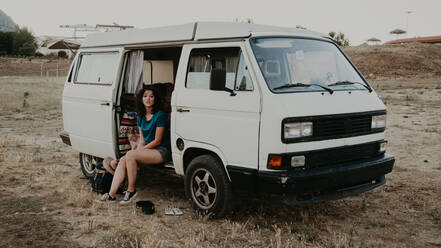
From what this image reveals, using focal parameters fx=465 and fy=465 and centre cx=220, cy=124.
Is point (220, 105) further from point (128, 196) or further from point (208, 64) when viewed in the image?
point (128, 196)

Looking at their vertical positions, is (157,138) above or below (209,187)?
above

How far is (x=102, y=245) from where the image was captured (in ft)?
16.5

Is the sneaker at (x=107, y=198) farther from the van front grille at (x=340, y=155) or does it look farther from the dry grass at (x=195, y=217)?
the van front grille at (x=340, y=155)

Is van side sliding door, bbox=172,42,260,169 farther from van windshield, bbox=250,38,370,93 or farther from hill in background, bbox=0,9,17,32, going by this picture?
hill in background, bbox=0,9,17,32

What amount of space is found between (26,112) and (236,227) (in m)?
14.0

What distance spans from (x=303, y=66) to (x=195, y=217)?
2318 mm

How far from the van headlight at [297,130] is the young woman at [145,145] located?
2.17 m

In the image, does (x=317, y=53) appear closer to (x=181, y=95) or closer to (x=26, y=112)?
(x=181, y=95)

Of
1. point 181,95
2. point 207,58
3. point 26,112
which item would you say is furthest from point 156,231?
point 26,112

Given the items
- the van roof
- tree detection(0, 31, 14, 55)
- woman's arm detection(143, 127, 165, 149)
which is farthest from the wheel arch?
tree detection(0, 31, 14, 55)

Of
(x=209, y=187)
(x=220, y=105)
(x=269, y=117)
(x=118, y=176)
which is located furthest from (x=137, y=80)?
(x=269, y=117)

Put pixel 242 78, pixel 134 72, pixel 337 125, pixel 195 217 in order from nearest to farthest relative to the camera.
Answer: pixel 337 125
pixel 242 78
pixel 195 217
pixel 134 72

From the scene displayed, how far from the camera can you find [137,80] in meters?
7.26

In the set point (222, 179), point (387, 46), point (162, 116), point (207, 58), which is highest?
point (387, 46)
